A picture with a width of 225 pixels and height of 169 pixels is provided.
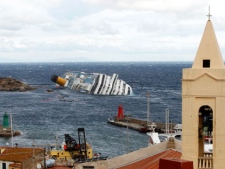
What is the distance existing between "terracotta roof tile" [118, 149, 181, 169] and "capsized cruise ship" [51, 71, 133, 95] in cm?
13621

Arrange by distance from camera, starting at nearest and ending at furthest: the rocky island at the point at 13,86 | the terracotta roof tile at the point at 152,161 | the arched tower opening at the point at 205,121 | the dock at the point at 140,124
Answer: the arched tower opening at the point at 205,121, the terracotta roof tile at the point at 152,161, the dock at the point at 140,124, the rocky island at the point at 13,86

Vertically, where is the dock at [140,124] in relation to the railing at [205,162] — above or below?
below

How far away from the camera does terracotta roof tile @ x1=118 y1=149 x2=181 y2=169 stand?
2517cm

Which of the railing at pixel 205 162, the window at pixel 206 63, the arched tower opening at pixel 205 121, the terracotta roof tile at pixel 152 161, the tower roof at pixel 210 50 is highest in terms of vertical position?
the tower roof at pixel 210 50

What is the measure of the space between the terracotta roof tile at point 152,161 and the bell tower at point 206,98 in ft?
13.3

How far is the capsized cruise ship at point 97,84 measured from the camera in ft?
547

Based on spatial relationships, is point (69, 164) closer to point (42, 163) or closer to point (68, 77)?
point (42, 163)

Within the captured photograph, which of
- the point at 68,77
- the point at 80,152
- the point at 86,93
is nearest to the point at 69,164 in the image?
the point at 80,152

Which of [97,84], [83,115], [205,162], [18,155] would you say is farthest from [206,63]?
[97,84]

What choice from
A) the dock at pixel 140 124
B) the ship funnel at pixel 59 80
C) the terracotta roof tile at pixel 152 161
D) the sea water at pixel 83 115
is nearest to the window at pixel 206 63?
the terracotta roof tile at pixel 152 161

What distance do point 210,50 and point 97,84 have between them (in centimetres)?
15061

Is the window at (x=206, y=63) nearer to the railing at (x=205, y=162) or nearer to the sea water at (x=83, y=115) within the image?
the railing at (x=205, y=162)

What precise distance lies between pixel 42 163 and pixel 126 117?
192ft

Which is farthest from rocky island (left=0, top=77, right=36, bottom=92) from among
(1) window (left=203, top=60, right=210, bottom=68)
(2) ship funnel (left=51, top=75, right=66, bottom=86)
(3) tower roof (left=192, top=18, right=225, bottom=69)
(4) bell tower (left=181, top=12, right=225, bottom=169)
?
(3) tower roof (left=192, top=18, right=225, bottom=69)
